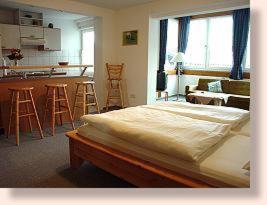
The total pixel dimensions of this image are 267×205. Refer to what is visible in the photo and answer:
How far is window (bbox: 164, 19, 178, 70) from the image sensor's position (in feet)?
23.0

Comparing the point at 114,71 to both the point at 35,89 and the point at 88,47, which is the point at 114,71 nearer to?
the point at 35,89

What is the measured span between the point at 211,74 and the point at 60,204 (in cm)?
642

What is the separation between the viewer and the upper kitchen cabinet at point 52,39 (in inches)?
249

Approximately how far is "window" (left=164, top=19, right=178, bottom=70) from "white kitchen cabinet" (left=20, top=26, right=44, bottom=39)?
3.64m

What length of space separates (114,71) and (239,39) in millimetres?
3273

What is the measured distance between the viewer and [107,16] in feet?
17.2

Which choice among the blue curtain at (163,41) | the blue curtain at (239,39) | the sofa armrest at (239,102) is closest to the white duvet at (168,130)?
the sofa armrest at (239,102)

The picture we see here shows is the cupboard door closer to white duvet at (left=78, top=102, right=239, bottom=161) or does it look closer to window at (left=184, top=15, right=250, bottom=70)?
window at (left=184, top=15, right=250, bottom=70)

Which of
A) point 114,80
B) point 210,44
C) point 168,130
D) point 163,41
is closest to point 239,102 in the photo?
point 210,44

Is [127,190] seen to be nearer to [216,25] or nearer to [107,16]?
[107,16]

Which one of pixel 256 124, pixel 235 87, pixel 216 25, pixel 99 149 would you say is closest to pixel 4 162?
pixel 99 149

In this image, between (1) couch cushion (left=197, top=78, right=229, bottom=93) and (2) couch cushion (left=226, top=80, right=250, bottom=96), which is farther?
(1) couch cushion (left=197, top=78, right=229, bottom=93)

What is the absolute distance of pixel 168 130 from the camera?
74.1 inches

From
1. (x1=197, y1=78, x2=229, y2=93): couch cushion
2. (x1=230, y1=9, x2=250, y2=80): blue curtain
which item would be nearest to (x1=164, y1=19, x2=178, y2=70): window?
(x1=197, y1=78, x2=229, y2=93): couch cushion
